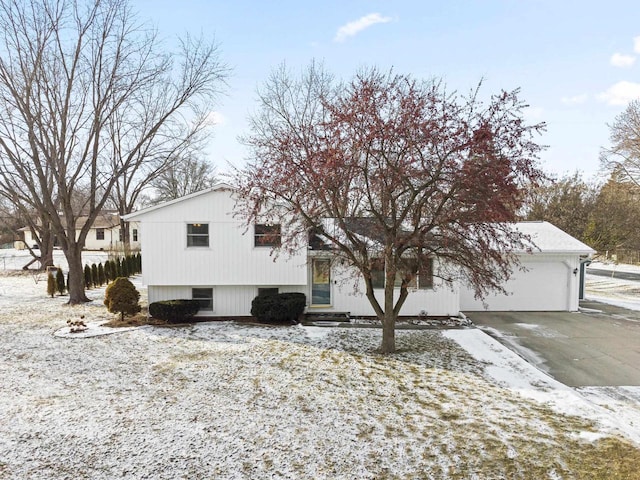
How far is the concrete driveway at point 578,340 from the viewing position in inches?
356

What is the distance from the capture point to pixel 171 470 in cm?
A: 523

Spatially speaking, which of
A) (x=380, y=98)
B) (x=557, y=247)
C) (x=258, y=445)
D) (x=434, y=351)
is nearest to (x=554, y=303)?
(x=557, y=247)

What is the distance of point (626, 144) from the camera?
26.1 meters

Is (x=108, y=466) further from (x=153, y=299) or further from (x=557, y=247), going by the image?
(x=557, y=247)

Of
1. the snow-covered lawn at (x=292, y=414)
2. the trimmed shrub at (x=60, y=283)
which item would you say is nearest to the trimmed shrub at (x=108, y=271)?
the trimmed shrub at (x=60, y=283)

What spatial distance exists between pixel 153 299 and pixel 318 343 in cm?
688

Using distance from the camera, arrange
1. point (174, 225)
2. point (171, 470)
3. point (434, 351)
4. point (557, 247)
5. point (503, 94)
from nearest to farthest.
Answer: point (171, 470)
point (503, 94)
point (434, 351)
point (174, 225)
point (557, 247)

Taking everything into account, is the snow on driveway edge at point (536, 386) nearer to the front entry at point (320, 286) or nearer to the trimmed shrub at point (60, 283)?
the front entry at point (320, 286)

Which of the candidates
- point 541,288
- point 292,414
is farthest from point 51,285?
point 541,288

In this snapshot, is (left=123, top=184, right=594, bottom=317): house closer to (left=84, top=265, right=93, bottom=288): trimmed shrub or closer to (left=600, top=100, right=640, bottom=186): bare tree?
(left=84, top=265, right=93, bottom=288): trimmed shrub

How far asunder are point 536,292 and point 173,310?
14.1 metres

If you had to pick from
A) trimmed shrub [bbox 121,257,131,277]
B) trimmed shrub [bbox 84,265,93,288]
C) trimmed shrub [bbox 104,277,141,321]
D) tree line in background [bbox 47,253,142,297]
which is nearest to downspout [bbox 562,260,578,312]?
trimmed shrub [bbox 104,277,141,321]

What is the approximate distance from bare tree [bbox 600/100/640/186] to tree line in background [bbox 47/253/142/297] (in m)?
33.0

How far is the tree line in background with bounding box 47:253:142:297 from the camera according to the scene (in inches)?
745
